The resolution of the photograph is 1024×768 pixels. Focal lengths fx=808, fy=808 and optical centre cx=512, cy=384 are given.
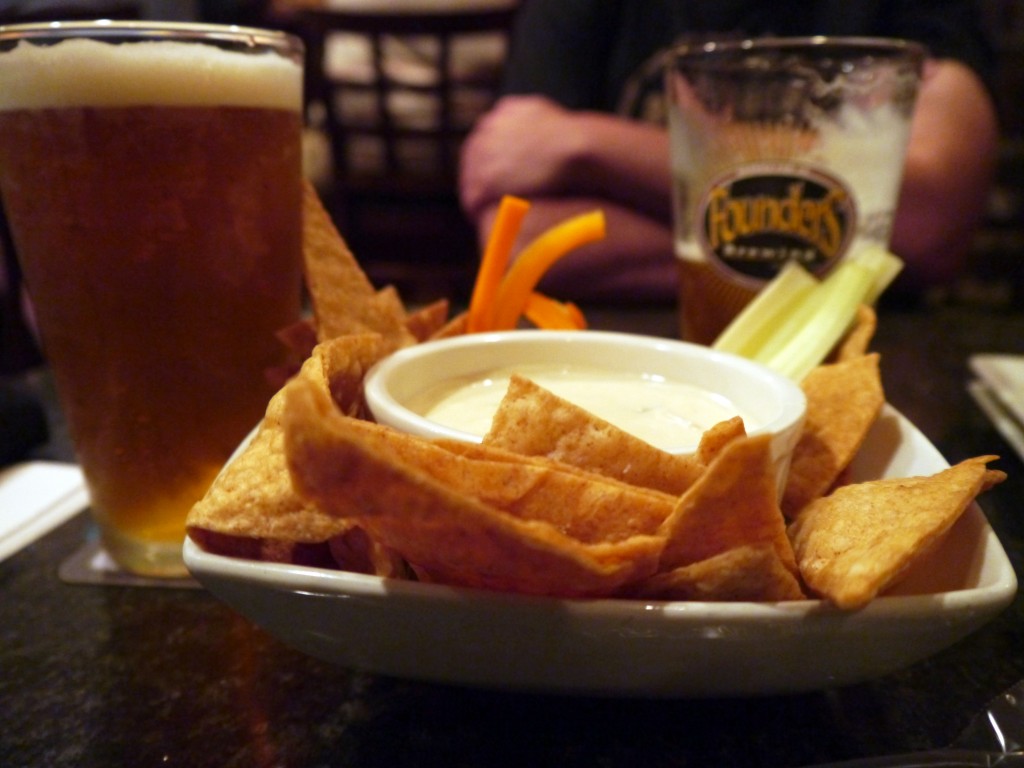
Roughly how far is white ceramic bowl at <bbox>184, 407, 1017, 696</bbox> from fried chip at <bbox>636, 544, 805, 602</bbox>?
27 mm

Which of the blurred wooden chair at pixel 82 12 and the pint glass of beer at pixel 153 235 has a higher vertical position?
the blurred wooden chair at pixel 82 12

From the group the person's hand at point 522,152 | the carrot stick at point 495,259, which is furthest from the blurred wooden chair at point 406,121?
the carrot stick at point 495,259

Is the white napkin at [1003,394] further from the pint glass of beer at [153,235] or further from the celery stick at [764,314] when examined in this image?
the pint glass of beer at [153,235]

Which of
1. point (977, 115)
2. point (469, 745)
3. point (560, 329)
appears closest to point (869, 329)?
point (560, 329)

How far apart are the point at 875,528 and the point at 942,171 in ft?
7.47

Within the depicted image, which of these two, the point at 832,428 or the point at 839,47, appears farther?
the point at 839,47

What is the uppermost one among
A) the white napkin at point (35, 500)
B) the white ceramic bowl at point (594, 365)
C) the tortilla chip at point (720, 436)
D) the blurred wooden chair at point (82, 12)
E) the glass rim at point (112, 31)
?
the glass rim at point (112, 31)

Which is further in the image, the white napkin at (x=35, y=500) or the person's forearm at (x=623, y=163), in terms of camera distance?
the person's forearm at (x=623, y=163)

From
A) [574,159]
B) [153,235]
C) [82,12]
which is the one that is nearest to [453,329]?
[153,235]

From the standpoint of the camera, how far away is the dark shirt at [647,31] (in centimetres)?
276

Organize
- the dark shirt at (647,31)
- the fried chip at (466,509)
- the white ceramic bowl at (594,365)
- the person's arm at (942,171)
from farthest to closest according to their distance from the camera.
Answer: the dark shirt at (647,31), the person's arm at (942,171), the white ceramic bowl at (594,365), the fried chip at (466,509)

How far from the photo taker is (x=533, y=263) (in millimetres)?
1062

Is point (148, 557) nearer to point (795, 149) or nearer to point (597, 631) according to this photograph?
point (597, 631)

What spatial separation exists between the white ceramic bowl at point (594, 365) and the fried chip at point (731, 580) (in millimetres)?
232
